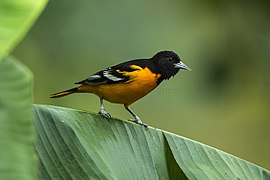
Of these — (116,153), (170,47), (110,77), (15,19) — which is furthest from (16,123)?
(170,47)

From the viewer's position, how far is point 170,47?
671cm

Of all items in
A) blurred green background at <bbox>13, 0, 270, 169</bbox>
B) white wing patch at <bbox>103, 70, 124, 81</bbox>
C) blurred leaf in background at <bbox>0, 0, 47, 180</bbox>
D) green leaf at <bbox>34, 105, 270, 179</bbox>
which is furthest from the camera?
blurred green background at <bbox>13, 0, 270, 169</bbox>

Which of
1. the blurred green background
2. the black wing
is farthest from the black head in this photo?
the blurred green background

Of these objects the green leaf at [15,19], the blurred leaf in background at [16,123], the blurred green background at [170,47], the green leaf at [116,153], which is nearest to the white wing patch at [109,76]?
the green leaf at [116,153]

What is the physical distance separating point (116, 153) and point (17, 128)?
128cm

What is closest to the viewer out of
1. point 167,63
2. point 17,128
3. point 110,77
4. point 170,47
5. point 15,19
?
point 15,19

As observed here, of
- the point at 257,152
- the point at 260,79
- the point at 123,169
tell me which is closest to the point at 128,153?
the point at 123,169

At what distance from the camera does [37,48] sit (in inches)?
223

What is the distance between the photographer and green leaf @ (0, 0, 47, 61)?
969mm

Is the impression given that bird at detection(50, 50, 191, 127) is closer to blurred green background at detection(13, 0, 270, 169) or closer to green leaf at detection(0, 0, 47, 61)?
blurred green background at detection(13, 0, 270, 169)

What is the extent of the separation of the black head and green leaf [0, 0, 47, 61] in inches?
103

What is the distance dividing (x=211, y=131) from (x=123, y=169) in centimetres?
530

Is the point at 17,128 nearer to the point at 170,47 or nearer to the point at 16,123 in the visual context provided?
the point at 16,123

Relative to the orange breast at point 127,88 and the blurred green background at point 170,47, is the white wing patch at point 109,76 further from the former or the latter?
the blurred green background at point 170,47
